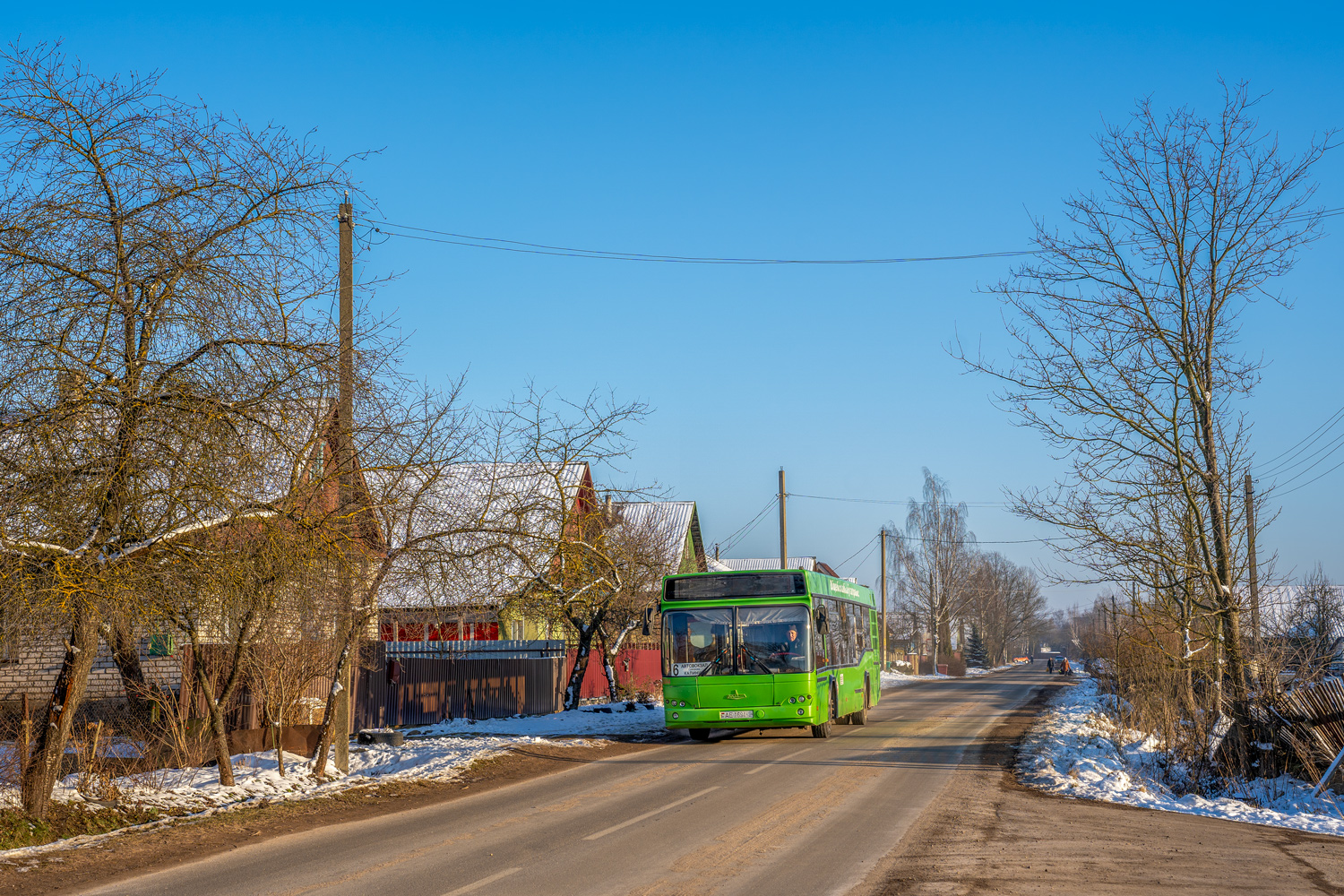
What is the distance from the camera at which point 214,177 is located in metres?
10.9

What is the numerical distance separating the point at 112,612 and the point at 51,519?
102 centimetres

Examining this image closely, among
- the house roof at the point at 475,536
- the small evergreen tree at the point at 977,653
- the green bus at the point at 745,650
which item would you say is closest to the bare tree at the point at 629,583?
the green bus at the point at 745,650

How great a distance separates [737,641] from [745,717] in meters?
1.38

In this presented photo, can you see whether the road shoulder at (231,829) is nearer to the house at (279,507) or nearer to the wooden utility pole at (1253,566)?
the house at (279,507)

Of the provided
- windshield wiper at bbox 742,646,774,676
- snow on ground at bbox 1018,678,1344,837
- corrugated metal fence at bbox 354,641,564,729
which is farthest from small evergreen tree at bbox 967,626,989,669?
windshield wiper at bbox 742,646,774,676

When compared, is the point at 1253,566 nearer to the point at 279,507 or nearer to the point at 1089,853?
the point at 1089,853

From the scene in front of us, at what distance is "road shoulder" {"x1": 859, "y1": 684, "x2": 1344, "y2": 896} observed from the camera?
26.8 feet

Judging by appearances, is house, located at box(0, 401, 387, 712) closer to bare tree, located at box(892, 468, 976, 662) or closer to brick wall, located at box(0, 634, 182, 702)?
brick wall, located at box(0, 634, 182, 702)

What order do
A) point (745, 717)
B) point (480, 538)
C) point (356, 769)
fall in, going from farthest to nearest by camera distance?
point (745, 717) → point (356, 769) → point (480, 538)

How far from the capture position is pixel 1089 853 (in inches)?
376

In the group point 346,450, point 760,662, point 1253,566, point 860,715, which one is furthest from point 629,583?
point 346,450

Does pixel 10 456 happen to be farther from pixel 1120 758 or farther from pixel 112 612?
pixel 1120 758

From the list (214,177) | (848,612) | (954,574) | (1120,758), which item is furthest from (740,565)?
(214,177)

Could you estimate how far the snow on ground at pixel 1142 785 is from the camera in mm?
12273
